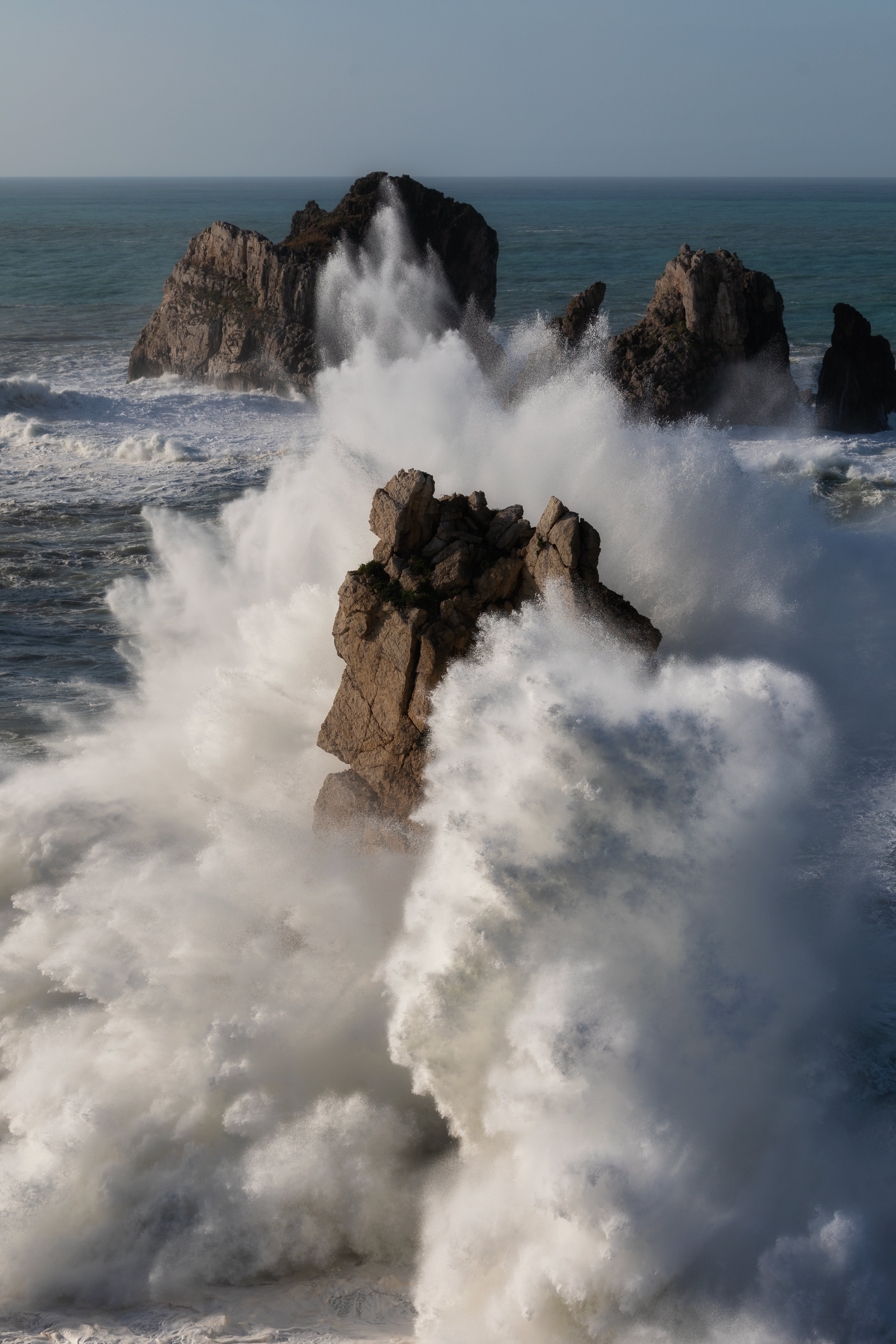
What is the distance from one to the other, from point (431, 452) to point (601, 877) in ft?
24.0

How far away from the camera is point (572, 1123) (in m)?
7.50

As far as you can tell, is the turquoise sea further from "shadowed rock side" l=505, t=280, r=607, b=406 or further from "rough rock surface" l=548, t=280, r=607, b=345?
"rough rock surface" l=548, t=280, r=607, b=345

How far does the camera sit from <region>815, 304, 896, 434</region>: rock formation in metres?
32.0

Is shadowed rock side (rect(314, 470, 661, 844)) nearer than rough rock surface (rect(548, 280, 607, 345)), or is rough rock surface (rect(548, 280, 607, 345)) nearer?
shadowed rock side (rect(314, 470, 661, 844))

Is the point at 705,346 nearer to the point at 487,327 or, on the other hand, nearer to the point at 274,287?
the point at 487,327

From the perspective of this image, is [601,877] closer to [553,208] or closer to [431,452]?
[431,452]

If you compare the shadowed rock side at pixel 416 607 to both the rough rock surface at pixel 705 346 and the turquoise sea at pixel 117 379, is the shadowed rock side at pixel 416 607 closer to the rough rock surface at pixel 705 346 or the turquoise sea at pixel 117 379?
the turquoise sea at pixel 117 379

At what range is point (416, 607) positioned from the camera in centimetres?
972

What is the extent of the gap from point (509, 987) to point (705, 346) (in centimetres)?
2696

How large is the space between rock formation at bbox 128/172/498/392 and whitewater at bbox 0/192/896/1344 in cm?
2655

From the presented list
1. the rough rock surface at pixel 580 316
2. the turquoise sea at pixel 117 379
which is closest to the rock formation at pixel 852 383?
the turquoise sea at pixel 117 379

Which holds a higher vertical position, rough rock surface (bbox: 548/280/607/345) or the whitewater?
rough rock surface (bbox: 548/280/607/345)

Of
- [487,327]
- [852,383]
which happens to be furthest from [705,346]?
[487,327]

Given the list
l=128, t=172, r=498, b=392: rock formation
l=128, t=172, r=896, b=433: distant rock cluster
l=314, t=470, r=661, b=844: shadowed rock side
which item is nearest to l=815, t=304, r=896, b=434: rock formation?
l=128, t=172, r=896, b=433: distant rock cluster
